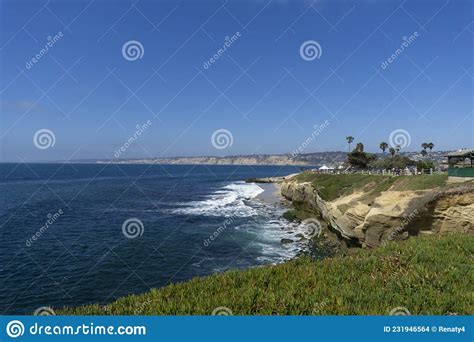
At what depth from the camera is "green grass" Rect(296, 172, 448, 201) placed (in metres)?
31.8

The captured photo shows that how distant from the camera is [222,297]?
399 inches

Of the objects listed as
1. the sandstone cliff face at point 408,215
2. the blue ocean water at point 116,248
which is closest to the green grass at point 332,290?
the sandstone cliff face at point 408,215

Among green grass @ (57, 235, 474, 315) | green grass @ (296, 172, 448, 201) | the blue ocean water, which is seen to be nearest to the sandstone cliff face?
green grass @ (296, 172, 448, 201)

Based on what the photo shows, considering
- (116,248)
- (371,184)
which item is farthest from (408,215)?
(116,248)

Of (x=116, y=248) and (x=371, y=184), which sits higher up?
(x=371, y=184)

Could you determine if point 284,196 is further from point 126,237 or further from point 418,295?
point 418,295

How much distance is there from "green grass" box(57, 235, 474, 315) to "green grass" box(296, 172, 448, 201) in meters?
19.5

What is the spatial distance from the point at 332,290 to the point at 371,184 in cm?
3639

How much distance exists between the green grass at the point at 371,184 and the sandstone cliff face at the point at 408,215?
4.09 m

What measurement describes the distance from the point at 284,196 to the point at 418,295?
7158cm

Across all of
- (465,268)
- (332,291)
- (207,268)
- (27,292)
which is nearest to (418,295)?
(332,291)

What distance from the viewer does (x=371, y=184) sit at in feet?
143

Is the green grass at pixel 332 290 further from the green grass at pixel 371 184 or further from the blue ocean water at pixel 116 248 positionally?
the green grass at pixel 371 184

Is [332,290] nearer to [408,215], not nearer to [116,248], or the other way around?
[408,215]
